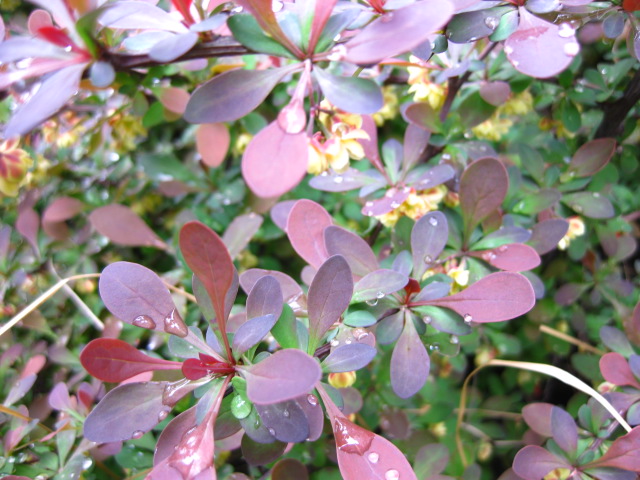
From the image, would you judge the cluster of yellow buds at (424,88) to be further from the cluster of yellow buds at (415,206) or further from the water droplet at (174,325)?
the water droplet at (174,325)

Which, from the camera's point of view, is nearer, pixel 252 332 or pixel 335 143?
pixel 252 332

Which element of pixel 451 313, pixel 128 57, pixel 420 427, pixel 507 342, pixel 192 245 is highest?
pixel 128 57

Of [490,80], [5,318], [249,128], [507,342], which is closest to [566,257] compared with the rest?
[507,342]

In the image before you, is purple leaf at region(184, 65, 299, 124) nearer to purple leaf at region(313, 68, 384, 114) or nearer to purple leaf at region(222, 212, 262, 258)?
purple leaf at region(313, 68, 384, 114)

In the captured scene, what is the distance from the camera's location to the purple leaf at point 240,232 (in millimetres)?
980

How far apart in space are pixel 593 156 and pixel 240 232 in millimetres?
699

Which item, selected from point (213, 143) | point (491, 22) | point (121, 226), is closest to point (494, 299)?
point (491, 22)

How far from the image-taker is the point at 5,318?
1070 mm

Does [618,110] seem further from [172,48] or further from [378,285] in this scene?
[172,48]

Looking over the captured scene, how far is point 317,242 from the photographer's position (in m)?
0.73

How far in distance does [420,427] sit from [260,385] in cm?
83

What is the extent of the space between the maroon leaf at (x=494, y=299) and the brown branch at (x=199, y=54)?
16.3 inches

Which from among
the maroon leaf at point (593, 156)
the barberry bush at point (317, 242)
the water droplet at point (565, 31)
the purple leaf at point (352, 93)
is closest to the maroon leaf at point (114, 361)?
the barberry bush at point (317, 242)

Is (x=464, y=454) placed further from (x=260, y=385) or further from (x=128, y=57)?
(x=128, y=57)
